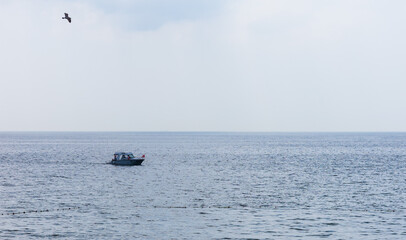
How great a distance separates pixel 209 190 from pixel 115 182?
19686 millimetres

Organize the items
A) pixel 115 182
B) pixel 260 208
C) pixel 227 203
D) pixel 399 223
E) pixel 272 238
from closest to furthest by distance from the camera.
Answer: pixel 272 238 < pixel 399 223 < pixel 260 208 < pixel 227 203 < pixel 115 182

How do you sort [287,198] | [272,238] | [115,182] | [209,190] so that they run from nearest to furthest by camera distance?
1. [272,238]
2. [287,198]
3. [209,190]
4. [115,182]

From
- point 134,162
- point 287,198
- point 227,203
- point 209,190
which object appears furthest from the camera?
point 134,162

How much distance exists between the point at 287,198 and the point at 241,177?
31.0m

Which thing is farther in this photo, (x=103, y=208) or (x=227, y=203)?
(x=227, y=203)

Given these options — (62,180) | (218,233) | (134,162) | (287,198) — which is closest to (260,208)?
(287,198)

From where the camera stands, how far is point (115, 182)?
8894cm

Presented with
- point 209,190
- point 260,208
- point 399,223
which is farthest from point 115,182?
point 399,223

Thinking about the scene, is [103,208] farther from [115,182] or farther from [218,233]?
[115,182]

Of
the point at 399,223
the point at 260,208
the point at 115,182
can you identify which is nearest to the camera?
the point at 399,223

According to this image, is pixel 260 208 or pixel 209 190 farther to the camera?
pixel 209 190

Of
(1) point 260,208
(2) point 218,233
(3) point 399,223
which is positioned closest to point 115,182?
(1) point 260,208

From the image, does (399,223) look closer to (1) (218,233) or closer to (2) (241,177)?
(1) (218,233)

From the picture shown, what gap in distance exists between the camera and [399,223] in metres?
51.0
